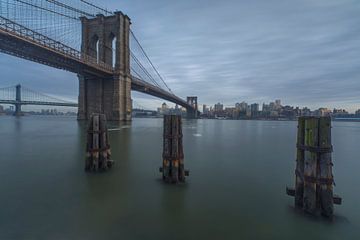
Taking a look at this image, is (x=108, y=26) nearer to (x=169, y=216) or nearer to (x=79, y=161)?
(x=79, y=161)

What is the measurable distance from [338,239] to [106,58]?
5176cm

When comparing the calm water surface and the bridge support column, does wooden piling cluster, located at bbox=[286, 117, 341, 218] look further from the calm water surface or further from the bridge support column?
the bridge support column

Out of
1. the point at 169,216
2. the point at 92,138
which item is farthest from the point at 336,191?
the point at 92,138

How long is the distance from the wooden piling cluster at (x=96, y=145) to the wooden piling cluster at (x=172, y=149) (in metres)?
2.79

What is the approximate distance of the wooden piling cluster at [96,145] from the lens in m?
7.28

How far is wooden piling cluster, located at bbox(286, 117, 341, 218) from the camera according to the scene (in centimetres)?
409

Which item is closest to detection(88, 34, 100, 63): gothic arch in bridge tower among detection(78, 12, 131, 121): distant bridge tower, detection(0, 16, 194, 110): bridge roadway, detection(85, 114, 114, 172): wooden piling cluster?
detection(78, 12, 131, 121): distant bridge tower

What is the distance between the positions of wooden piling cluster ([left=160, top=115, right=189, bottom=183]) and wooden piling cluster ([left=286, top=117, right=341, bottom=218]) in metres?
3.30

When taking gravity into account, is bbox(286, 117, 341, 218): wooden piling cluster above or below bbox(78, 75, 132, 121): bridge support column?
below

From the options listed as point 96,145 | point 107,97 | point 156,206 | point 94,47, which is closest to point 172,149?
point 156,206

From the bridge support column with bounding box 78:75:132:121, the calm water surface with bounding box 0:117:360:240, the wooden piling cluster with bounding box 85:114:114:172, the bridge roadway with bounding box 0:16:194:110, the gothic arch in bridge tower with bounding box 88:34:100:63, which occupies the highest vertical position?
the gothic arch in bridge tower with bounding box 88:34:100:63

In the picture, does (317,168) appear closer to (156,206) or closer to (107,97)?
(156,206)

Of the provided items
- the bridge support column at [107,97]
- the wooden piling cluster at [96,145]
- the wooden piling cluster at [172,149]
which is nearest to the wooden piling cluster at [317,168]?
the wooden piling cluster at [172,149]

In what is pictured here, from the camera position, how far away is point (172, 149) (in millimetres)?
6098
